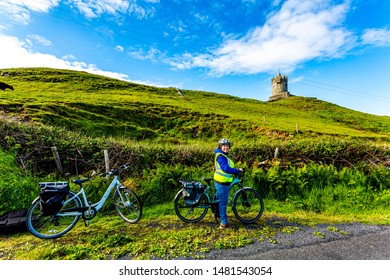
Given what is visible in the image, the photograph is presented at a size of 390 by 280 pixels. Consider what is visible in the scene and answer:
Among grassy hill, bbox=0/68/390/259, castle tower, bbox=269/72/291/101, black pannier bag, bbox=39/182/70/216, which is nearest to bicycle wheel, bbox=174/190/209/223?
grassy hill, bbox=0/68/390/259

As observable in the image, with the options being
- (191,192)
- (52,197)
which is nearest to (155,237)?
(191,192)

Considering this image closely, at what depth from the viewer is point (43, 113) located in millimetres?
18766

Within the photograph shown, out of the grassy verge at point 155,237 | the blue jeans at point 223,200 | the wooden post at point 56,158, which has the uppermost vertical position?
the wooden post at point 56,158

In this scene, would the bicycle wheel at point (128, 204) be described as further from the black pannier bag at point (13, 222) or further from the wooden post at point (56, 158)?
the wooden post at point (56, 158)

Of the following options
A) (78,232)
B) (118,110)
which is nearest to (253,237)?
(78,232)

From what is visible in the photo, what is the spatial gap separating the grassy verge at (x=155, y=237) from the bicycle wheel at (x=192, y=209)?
0.55 ft

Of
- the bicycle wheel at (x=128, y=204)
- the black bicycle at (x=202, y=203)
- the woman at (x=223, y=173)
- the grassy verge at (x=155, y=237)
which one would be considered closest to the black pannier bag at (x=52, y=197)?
the grassy verge at (x=155, y=237)

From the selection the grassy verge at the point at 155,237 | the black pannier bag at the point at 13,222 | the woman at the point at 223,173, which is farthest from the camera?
the woman at the point at 223,173

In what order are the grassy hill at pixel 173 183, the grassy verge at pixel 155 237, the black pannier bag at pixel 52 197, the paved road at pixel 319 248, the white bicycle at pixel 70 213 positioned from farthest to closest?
the white bicycle at pixel 70 213 → the black pannier bag at pixel 52 197 → the grassy hill at pixel 173 183 → the grassy verge at pixel 155 237 → the paved road at pixel 319 248

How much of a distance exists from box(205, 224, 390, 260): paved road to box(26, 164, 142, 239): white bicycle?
→ 2724mm

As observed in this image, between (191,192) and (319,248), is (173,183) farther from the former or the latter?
(319,248)

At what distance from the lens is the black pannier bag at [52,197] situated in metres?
4.89

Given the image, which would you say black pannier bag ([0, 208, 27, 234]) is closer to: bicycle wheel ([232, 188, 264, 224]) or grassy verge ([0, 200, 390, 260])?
grassy verge ([0, 200, 390, 260])

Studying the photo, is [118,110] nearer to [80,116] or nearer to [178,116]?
[80,116]
